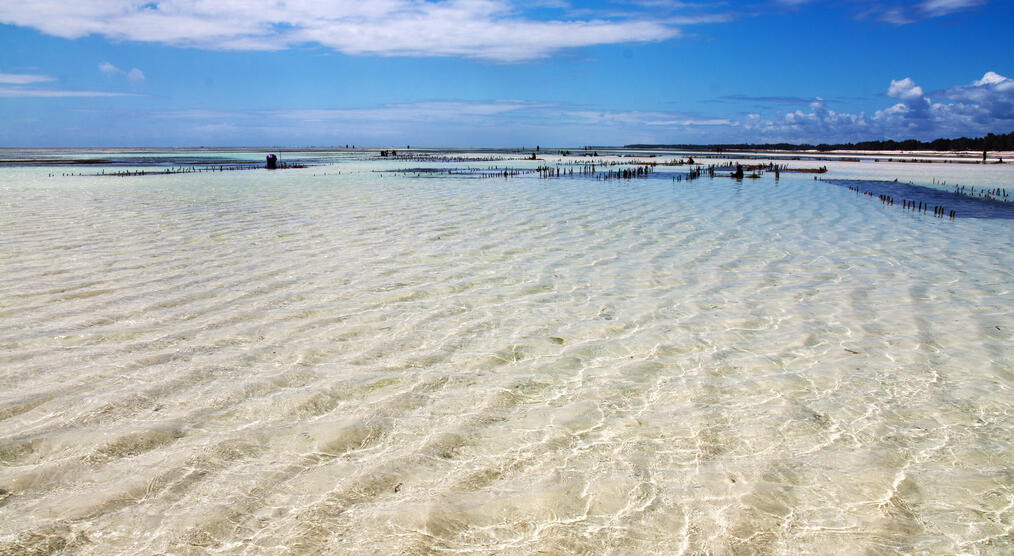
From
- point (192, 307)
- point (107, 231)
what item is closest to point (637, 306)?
point (192, 307)

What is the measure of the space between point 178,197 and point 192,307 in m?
16.2

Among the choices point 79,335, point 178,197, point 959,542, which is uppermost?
point 178,197

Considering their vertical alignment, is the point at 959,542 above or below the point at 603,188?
Answer: below

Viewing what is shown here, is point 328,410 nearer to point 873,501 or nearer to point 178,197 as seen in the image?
point 873,501

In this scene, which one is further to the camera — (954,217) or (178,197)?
(178,197)

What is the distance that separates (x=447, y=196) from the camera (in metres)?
21.7

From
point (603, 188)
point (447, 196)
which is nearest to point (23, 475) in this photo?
point (447, 196)

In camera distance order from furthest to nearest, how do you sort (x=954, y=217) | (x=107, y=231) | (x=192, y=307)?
(x=954, y=217) < (x=107, y=231) < (x=192, y=307)

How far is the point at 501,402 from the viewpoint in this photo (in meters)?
4.54

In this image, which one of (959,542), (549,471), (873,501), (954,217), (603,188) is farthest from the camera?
(603,188)

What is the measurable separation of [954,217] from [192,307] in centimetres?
1897

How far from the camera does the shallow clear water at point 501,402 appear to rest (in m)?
3.10

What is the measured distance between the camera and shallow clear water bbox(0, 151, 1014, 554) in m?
3.10

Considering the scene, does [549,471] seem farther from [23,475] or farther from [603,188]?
[603,188]
